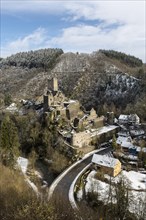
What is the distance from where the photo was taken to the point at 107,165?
38156 millimetres

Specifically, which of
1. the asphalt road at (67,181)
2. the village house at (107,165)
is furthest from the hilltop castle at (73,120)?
the village house at (107,165)

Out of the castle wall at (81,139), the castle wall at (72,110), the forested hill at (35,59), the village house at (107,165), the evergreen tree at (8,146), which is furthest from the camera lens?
the forested hill at (35,59)

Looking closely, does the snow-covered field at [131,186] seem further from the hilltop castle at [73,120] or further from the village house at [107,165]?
the hilltop castle at [73,120]

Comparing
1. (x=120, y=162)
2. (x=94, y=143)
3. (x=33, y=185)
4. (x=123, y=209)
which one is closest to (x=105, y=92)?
(x=94, y=143)

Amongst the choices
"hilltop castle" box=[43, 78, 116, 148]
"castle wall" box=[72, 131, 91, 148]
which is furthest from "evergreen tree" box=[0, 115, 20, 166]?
"castle wall" box=[72, 131, 91, 148]

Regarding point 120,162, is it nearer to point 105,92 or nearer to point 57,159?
point 57,159

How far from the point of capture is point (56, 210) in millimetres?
21312

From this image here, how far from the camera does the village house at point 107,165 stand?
37.7 m

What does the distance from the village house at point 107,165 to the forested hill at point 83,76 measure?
78.5ft

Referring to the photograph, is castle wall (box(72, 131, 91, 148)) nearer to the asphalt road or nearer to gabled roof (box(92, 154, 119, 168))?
the asphalt road

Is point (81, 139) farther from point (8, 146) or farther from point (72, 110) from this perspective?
point (8, 146)

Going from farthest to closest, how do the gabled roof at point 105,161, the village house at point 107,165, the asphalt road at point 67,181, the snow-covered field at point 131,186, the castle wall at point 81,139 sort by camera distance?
the castle wall at point 81,139, the gabled roof at point 105,161, the village house at point 107,165, the asphalt road at point 67,181, the snow-covered field at point 131,186

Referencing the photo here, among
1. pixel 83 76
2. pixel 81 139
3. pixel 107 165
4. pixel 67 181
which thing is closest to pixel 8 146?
pixel 67 181

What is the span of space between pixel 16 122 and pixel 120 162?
22.0 m
